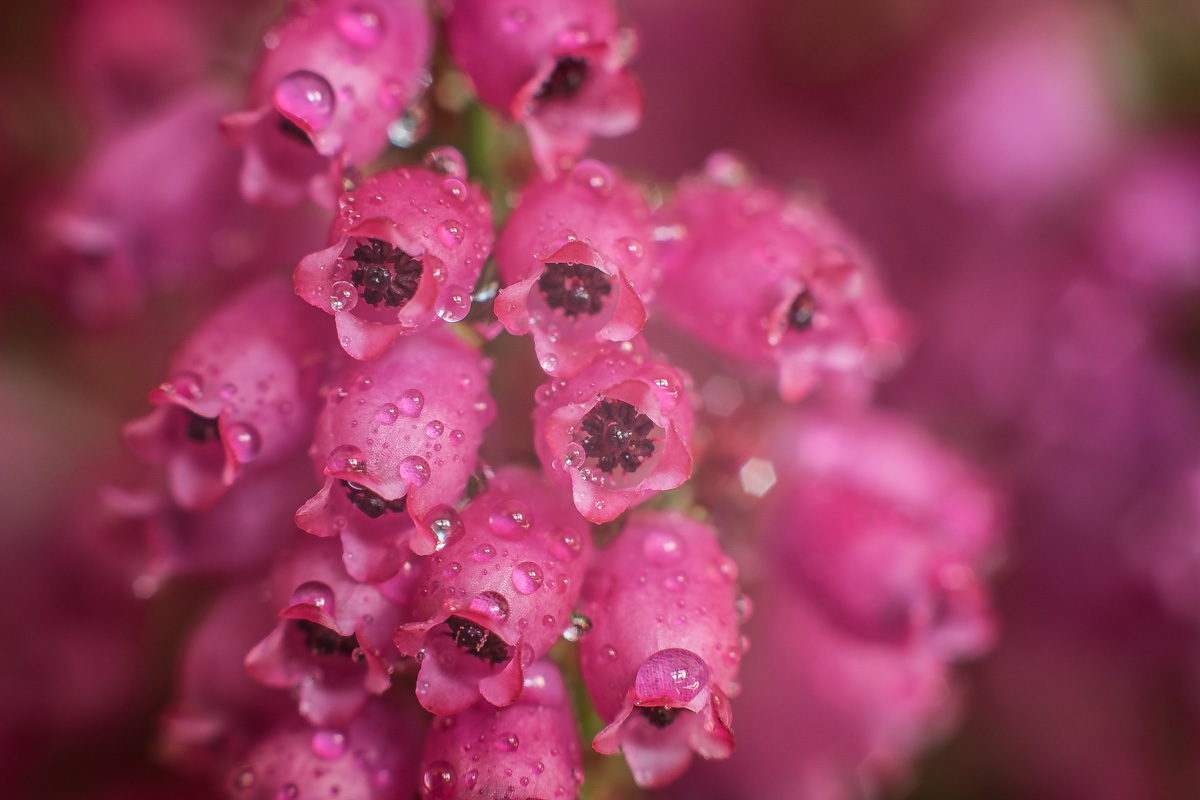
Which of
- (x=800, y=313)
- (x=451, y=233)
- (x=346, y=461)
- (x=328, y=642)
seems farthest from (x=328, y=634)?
(x=800, y=313)

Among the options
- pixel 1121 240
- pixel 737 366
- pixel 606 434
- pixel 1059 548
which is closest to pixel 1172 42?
pixel 1121 240

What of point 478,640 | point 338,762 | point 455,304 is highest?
point 455,304

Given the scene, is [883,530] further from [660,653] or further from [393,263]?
[393,263]

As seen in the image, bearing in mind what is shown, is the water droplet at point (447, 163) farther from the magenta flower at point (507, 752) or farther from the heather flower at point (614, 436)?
the magenta flower at point (507, 752)

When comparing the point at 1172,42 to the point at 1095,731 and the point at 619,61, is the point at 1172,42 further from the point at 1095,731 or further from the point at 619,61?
the point at 619,61

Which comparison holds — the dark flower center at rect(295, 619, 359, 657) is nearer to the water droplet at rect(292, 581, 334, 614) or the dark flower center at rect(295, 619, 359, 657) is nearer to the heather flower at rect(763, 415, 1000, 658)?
the water droplet at rect(292, 581, 334, 614)

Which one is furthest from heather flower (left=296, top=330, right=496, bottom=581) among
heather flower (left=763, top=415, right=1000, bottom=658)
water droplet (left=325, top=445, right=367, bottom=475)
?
heather flower (left=763, top=415, right=1000, bottom=658)

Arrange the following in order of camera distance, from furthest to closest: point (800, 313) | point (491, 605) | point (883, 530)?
point (883, 530) < point (800, 313) < point (491, 605)
